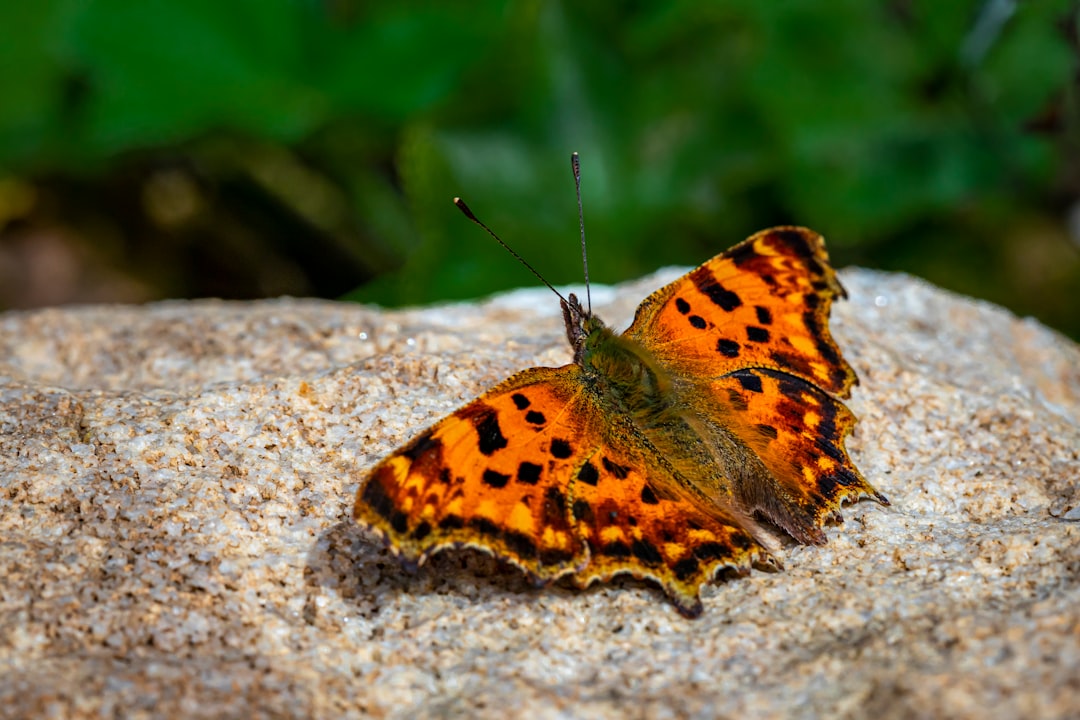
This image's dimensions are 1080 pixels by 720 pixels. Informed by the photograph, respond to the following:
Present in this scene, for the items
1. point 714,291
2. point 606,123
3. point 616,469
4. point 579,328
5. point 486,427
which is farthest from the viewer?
point 606,123

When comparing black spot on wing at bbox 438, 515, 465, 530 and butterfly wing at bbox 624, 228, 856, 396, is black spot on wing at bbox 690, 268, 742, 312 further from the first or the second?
black spot on wing at bbox 438, 515, 465, 530

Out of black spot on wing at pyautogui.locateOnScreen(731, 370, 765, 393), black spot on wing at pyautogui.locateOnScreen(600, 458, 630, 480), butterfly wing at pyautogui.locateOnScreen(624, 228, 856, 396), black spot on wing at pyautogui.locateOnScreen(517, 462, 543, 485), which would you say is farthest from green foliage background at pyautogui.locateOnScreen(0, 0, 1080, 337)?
black spot on wing at pyautogui.locateOnScreen(517, 462, 543, 485)

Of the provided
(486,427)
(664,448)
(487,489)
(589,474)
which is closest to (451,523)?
(487,489)

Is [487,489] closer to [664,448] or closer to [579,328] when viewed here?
[664,448]

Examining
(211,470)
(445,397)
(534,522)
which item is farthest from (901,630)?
(211,470)

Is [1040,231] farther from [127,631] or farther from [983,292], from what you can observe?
[127,631]

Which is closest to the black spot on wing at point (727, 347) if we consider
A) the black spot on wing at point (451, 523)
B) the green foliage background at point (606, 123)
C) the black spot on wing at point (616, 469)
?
the black spot on wing at point (616, 469)
